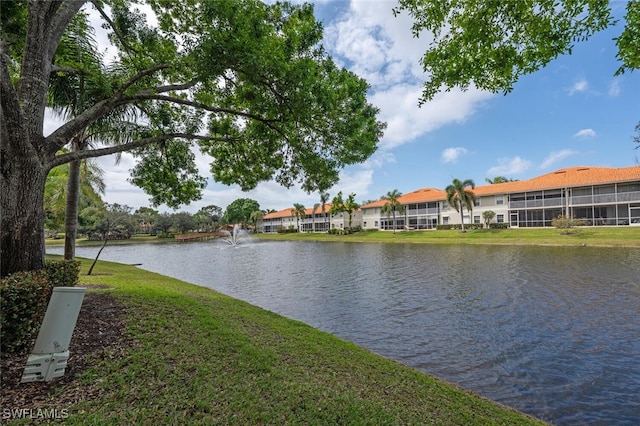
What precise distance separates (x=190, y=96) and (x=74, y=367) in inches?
298

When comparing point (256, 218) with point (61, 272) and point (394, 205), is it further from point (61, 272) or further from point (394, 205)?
point (61, 272)

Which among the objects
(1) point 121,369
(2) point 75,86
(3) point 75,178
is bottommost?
(1) point 121,369

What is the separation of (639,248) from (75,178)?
41.0m

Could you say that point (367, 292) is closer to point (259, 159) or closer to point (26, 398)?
point (259, 159)

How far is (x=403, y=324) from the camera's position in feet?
33.6

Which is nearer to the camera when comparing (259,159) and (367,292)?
(259,159)

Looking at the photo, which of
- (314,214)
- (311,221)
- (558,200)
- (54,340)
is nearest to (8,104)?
(54,340)

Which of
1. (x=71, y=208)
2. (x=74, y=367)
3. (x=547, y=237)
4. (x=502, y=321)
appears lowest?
(x=502, y=321)

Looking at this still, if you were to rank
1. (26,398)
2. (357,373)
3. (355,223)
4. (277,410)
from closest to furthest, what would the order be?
(26,398) < (277,410) < (357,373) < (355,223)

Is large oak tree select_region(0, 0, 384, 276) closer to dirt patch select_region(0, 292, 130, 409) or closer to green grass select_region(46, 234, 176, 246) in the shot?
dirt patch select_region(0, 292, 130, 409)

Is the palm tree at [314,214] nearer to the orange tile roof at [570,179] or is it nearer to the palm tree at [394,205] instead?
the palm tree at [394,205]

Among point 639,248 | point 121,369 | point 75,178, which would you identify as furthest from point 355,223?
point 121,369

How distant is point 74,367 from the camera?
168 inches

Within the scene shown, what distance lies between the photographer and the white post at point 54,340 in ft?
12.7
